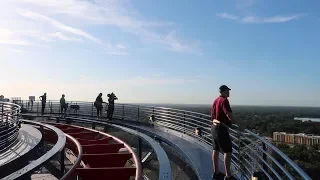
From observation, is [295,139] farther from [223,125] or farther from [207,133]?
[223,125]

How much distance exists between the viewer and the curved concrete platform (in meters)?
9.20

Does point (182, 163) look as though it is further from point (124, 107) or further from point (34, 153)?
point (124, 107)

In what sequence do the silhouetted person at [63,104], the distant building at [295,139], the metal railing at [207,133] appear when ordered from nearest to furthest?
the metal railing at [207,133], the silhouetted person at [63,104], the distant building at [295,139]

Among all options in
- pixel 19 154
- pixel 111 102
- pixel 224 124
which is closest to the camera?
pixel 224 124

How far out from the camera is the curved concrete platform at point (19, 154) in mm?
9203

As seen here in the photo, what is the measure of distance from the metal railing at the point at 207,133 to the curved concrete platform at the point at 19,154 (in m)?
5.72

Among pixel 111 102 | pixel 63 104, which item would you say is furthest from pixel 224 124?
pixel 63 104

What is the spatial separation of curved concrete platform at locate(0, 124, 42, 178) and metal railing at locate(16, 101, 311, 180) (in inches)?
225

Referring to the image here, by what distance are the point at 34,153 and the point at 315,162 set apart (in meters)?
47.3

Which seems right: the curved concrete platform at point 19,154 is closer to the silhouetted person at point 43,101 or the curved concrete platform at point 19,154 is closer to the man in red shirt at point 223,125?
the man in red shirt at point 223,125

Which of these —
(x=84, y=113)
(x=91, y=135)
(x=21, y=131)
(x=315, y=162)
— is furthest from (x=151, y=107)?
(x=315, y=162)

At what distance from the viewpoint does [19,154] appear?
10383 millimetres

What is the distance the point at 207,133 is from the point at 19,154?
21.2 feet

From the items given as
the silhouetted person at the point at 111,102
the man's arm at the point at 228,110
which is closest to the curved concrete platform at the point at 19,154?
the man's arm at the point at 228,110
